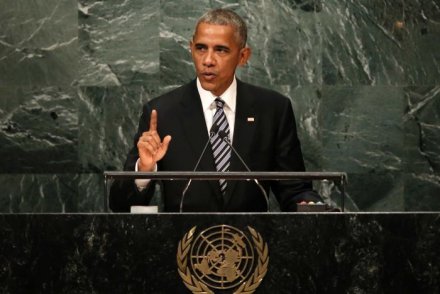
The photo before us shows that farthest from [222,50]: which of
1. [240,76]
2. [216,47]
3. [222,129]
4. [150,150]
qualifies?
[240,76]

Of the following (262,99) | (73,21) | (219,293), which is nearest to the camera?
(219,293)

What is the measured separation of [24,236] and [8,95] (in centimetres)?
294

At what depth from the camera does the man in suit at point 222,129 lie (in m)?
4.62

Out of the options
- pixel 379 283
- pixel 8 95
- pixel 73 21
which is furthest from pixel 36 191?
pixel 379 283

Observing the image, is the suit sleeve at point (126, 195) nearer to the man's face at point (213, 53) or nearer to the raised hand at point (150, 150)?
the raised hand at point (150, 150)

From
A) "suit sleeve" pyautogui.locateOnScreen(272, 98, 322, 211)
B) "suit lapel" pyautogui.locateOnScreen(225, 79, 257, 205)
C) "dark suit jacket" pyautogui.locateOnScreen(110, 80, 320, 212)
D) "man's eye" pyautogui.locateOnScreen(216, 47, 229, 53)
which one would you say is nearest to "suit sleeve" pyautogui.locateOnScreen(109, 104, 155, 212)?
"dark suit jacket" pyautogui.locateOnScreen(110, 80, 320, 212)

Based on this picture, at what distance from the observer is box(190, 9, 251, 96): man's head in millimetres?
4746

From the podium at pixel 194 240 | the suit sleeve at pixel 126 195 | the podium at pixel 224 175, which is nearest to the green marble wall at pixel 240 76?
the suit sleeve at pixel 126 195

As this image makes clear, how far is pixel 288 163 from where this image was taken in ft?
15.8

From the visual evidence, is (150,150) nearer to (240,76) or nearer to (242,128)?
(242,128)

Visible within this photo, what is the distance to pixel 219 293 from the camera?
11.1 feet

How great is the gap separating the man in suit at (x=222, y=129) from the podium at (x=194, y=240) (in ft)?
3.37

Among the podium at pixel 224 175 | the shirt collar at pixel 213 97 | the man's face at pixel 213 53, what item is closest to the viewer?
the podium at pixel 224 175

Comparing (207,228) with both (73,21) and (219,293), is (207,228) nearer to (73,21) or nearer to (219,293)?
(219,293)
